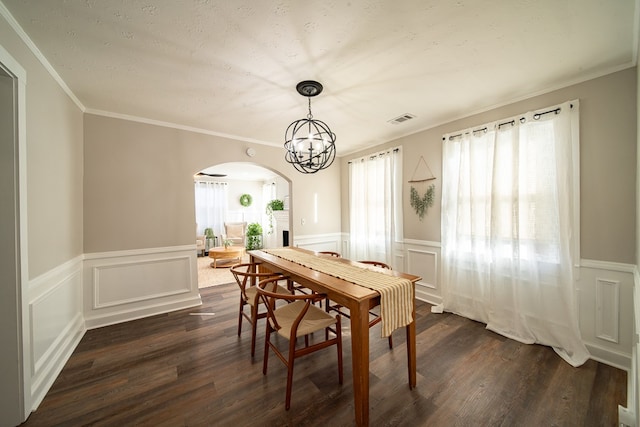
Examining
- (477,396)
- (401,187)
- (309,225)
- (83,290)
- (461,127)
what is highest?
(461,127)

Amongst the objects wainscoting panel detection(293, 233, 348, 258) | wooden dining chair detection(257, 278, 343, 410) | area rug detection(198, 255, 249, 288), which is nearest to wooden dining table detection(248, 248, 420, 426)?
wooden dining chair detection(257, 278, 343, 410)

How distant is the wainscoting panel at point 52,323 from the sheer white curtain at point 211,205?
17.1 feet

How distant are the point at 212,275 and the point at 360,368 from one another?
4.47 meters

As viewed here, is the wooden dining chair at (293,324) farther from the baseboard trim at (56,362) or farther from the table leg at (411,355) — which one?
the baseboard trim at (56,362)

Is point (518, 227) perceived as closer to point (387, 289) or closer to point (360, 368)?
point (387, 289)

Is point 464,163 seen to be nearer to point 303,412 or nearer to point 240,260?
point 303,412

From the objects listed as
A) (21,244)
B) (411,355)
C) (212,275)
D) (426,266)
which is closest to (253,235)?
(212,275)

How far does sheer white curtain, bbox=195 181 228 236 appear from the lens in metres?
7.63

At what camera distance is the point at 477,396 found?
1.74 m

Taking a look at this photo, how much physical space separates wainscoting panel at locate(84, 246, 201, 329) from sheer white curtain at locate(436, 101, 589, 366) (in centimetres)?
361

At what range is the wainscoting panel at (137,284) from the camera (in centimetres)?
279

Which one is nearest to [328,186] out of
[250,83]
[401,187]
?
A: [401,187]

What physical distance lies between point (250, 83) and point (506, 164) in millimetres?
2835

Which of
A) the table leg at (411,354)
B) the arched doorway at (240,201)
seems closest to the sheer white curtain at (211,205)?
the arched doorway at (240,201)
